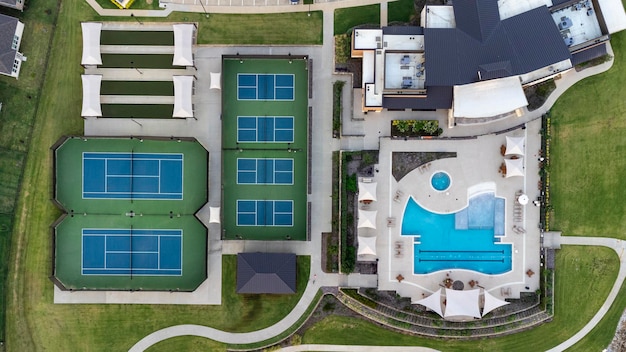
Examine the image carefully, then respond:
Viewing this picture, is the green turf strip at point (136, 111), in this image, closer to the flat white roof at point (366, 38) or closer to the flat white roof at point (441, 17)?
the flat white roof at point (366, 38)

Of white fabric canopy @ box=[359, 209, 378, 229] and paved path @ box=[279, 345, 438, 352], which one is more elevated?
white fabric canopy @ box=[359, 209, 378, 229]

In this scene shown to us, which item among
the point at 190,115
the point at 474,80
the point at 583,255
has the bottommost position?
the point at 583,255

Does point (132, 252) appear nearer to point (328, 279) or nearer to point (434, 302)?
point (328, 279)

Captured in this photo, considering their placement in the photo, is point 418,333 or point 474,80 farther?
point 418,333

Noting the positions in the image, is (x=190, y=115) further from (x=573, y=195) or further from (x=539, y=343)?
(x=539, y=343)

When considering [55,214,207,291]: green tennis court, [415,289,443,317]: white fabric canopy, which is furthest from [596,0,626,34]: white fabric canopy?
[55,214,207,291]: green tennis court

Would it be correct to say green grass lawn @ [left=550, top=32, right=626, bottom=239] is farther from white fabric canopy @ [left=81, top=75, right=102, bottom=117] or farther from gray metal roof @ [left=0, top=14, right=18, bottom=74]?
gray metal roof @ [left=0, top=14, right=18, bottom=74]

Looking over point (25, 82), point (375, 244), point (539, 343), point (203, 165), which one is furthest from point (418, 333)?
point (25, 82)
